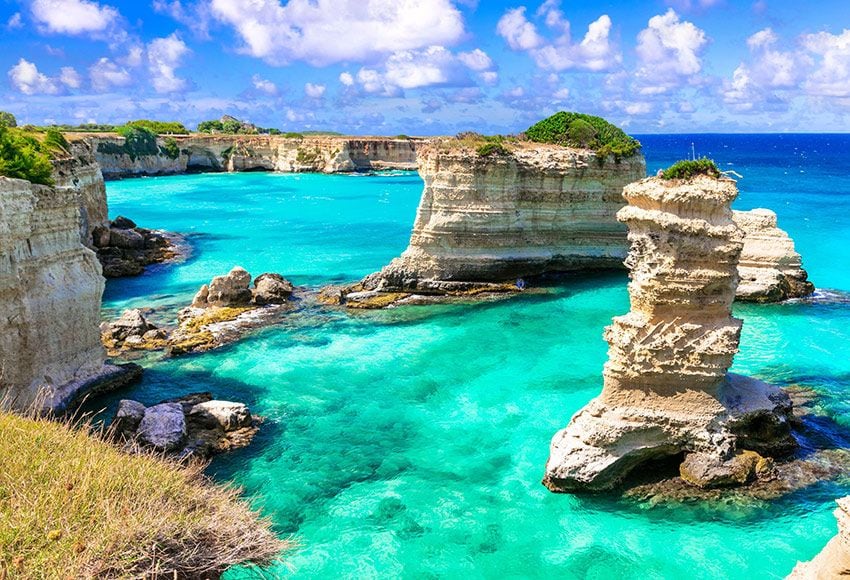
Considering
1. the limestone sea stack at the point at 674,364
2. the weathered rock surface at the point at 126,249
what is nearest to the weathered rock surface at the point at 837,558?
the limestone sea stack at the point at 674,364

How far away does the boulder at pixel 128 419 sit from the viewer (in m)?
15.6

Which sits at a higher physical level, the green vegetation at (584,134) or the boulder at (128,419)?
the green vegetation at (584,134)

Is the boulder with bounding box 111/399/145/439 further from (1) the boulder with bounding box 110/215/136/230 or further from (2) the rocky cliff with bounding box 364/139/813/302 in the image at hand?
(1) the boulder with bounding box 110/215/136/230

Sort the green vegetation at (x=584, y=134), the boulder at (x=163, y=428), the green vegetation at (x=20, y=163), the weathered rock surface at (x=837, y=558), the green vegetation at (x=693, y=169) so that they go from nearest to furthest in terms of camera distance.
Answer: the weathered rock surface at (x=837, y=558) → the green vegetation at (x=693, y=169) → the boulder at (x=163, y=428) → the green vegetation at (x=20, y=163) → the green vegetation at (x=584, y=134)

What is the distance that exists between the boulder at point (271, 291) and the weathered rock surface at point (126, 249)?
997 centimetres

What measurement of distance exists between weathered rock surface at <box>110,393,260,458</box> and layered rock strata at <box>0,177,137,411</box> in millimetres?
2113

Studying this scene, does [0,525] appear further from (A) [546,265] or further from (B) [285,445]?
(A) [546,265]

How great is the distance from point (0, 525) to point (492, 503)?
960 cm

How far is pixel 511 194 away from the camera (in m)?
30.2

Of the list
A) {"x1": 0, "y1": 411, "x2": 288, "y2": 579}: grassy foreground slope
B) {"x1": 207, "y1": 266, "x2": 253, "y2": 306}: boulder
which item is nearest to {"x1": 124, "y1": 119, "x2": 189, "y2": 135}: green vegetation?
{"x1": 207, "y1": 266, "x2": 253, "y2": 306}: boulder

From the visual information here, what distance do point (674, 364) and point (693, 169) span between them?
4.32 m

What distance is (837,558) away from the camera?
7.67m

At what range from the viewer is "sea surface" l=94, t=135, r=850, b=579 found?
12.1 metres

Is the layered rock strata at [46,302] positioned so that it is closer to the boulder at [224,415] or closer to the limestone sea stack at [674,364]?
the boulder at [224,415]
